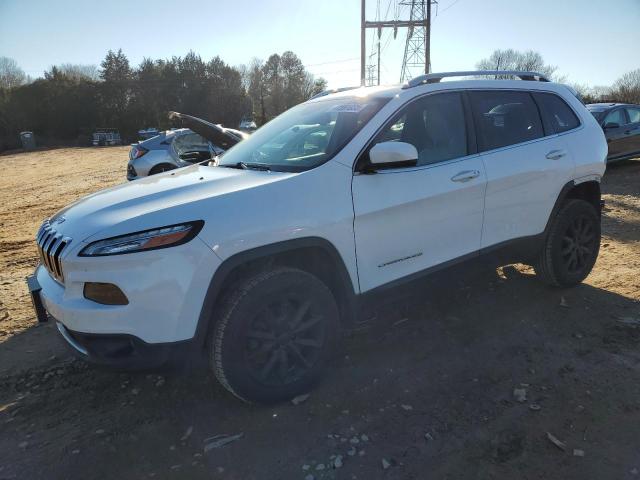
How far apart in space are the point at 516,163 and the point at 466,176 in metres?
0.62

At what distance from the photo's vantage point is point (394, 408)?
9.34 feet

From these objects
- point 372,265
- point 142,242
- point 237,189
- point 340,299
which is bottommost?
point 340,299

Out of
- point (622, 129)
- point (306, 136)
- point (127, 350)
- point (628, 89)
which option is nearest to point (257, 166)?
point (306, 136)

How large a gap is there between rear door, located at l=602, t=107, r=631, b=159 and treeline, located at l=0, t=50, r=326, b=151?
149ft

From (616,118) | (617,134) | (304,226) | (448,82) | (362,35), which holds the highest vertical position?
(362,35)

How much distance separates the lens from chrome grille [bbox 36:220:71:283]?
2559mm

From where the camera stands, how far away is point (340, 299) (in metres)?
3.02

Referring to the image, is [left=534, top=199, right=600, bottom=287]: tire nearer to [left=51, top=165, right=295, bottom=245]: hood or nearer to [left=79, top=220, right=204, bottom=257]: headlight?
[left=51, top=165, right=295, bottom=245]: hood

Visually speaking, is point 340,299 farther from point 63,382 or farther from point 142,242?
point 63,382

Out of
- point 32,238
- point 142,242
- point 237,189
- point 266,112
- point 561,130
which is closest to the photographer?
point 142,242

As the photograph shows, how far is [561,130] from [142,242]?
143 inches

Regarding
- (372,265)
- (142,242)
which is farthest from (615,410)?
(142,242)

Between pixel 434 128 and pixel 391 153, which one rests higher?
pixel 434 128

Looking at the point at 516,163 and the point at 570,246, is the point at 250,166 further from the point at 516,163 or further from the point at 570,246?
the point at 570,246
